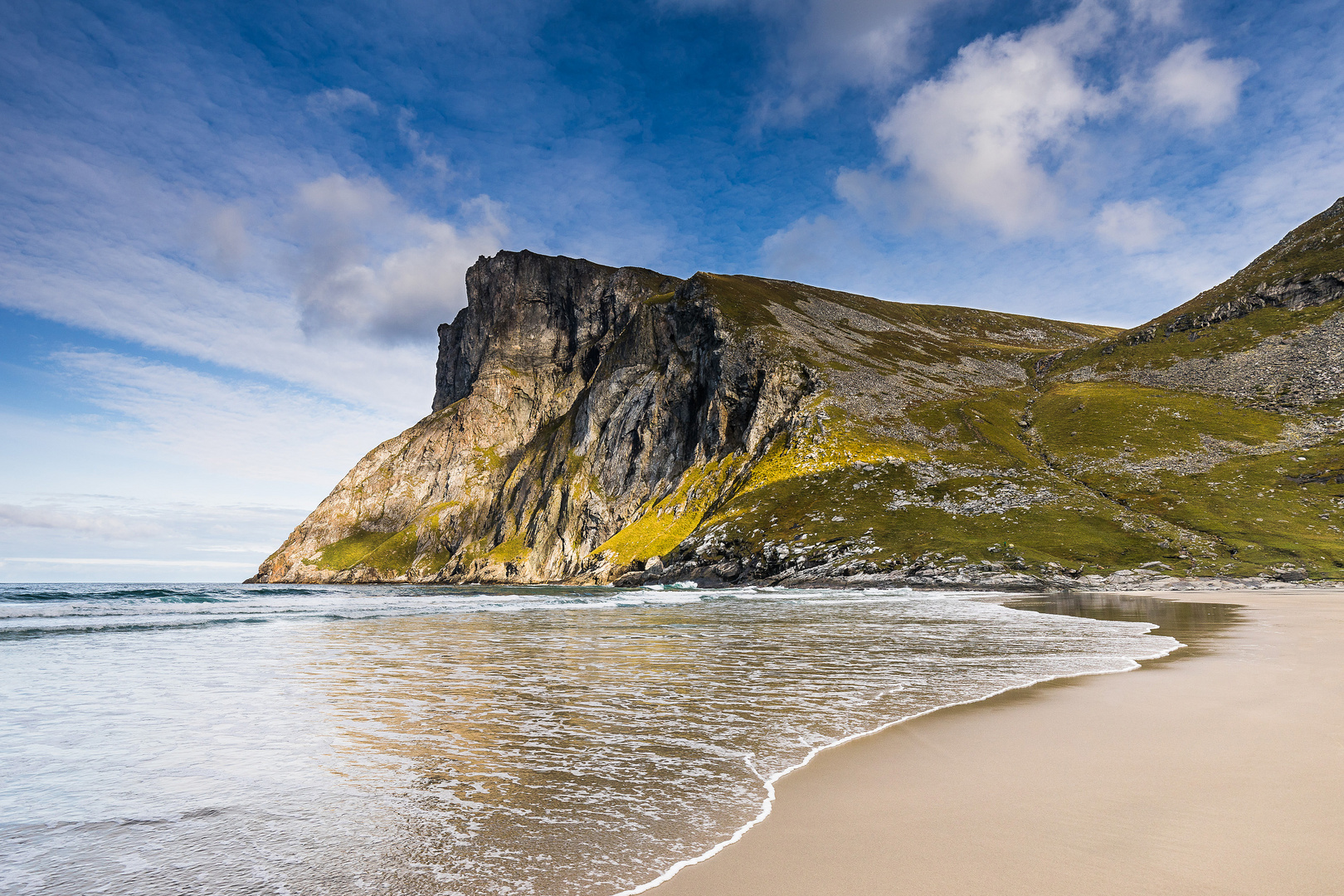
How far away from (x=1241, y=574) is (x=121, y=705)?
2948 inches

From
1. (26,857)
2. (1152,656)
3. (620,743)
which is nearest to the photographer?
(26,857)

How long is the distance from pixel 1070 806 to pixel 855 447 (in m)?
97.5

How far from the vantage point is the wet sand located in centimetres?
462

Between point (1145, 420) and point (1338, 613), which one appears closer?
point (1338, 613)

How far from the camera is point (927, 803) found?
6.43m

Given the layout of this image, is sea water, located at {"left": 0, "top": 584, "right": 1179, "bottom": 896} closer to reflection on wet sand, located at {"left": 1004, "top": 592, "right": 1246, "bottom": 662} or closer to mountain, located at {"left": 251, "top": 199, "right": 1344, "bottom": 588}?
reflection on wet sand, located at {"left": 1004, "top": 592, "right": 1246, "bottom": 662}

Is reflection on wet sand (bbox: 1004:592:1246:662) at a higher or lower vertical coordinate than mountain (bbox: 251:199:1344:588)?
lower

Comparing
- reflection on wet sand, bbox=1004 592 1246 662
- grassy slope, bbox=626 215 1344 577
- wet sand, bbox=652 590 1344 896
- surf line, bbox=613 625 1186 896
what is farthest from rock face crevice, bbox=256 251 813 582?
wet sand, bbox=652 590 1344 896

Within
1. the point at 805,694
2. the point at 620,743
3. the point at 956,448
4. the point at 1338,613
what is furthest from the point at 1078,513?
the point at 620,743

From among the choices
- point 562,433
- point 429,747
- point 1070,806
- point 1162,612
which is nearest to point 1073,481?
point 1162,612

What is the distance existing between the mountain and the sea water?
56.8 m

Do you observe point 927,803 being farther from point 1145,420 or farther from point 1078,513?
point 1145,420

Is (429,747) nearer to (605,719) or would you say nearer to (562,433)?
(605,719)

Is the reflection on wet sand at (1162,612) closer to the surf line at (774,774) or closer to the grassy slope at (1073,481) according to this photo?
the surf line at (774,774)
